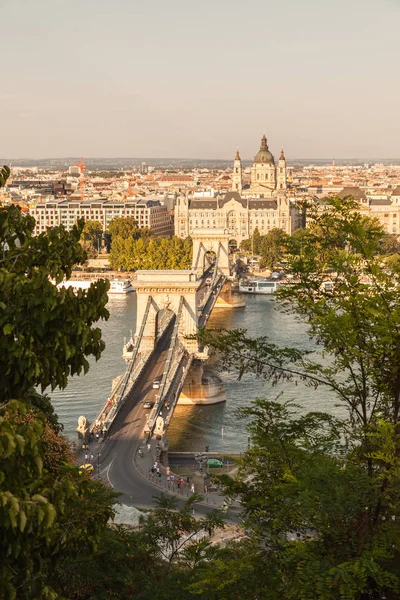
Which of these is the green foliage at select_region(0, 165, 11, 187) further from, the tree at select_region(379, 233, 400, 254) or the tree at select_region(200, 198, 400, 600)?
the tree at select_region(379, 233, 400, 254)

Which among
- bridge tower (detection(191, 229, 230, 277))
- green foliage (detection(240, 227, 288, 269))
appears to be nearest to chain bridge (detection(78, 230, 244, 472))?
bridge tower (detection(191, 229, 230, 277))

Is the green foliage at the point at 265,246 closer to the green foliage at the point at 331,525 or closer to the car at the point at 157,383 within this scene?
the car at the point at 157,383

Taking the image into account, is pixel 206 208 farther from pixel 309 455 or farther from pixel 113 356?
pixel 309 455

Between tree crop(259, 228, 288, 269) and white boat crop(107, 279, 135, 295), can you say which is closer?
white boat crop(107, 279, 135, 295)

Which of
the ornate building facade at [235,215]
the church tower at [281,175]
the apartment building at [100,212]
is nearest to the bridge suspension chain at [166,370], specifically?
the apartment building at [100,212]

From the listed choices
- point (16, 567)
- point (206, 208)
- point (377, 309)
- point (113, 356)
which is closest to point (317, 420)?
point (377, 309)

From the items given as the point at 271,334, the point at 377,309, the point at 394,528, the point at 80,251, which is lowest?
the point at 271,334

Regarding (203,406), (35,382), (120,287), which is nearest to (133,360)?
(203,406)
